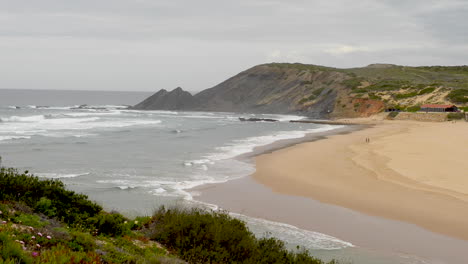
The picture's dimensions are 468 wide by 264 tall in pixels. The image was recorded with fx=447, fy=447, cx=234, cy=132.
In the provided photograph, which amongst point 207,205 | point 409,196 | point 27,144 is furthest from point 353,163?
point 27,144

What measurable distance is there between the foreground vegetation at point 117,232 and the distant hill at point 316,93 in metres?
74.3

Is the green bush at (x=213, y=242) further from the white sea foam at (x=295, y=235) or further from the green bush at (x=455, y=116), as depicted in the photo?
the green bush at (x=455, y=116)

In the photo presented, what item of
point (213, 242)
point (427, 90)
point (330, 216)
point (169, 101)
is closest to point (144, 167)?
point (330, 216)

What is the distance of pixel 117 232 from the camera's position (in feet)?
26.2

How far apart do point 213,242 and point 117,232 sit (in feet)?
5.70

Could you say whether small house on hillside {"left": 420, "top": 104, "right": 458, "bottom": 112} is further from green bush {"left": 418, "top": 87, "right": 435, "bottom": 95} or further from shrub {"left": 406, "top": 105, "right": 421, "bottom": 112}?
green bush {"left": 418, "top": 87, "right": 435, "bottom": 95}

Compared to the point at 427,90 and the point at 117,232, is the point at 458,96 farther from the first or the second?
the point at 117,232

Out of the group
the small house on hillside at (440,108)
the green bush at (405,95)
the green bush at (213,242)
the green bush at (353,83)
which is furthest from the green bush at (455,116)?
the green bush at (213,242)

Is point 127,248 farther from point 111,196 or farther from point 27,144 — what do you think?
point 27,144

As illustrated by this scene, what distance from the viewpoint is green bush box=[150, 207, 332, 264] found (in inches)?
297

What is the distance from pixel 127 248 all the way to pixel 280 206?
10254mm

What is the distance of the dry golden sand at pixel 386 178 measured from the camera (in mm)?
15820

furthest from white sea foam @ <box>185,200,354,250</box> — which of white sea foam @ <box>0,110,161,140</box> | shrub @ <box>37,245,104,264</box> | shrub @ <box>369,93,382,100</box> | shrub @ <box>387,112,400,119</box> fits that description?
shrub @ <box>369,93,382,100</box>

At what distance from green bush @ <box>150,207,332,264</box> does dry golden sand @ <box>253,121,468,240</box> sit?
7968 mm
